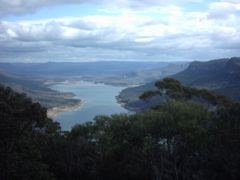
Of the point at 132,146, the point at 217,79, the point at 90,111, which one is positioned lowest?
the point at 90,111

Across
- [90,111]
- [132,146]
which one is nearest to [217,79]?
[90,111]

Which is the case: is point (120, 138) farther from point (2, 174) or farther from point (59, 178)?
point (2, 174)

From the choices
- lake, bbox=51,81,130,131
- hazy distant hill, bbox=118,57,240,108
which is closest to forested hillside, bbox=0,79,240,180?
lake, bbox=51,81,130,131

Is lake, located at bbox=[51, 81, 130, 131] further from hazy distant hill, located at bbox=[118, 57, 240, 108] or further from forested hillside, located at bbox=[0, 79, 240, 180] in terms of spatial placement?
hazy distant hill, located at bbox=[118, 57, 240, 108]

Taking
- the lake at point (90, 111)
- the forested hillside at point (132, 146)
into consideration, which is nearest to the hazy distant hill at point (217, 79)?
the lake at point (90, 111)

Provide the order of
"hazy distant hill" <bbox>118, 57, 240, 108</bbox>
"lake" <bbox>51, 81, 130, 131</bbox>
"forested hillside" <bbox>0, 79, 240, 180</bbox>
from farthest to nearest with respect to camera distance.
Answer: "hazy distant hill" <bbox>118, 57, 240, 108</bbox>, "lake" <bbox>51, 81, 130, 131</bbox>, "forested hillside" <bbox>0, 79, 240, 180</bbox>

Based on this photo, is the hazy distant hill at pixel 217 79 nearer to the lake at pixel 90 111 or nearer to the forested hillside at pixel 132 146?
the lake at pixel 90 111

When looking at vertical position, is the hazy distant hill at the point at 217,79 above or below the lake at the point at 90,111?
above

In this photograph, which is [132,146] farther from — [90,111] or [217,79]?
[217,79]

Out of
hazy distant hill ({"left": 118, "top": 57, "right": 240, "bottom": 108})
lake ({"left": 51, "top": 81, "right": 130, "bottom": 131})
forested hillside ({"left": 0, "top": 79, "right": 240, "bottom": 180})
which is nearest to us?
forested hillside ({"left": 0, "top": 79, "right": 240, "bottom": 180})
